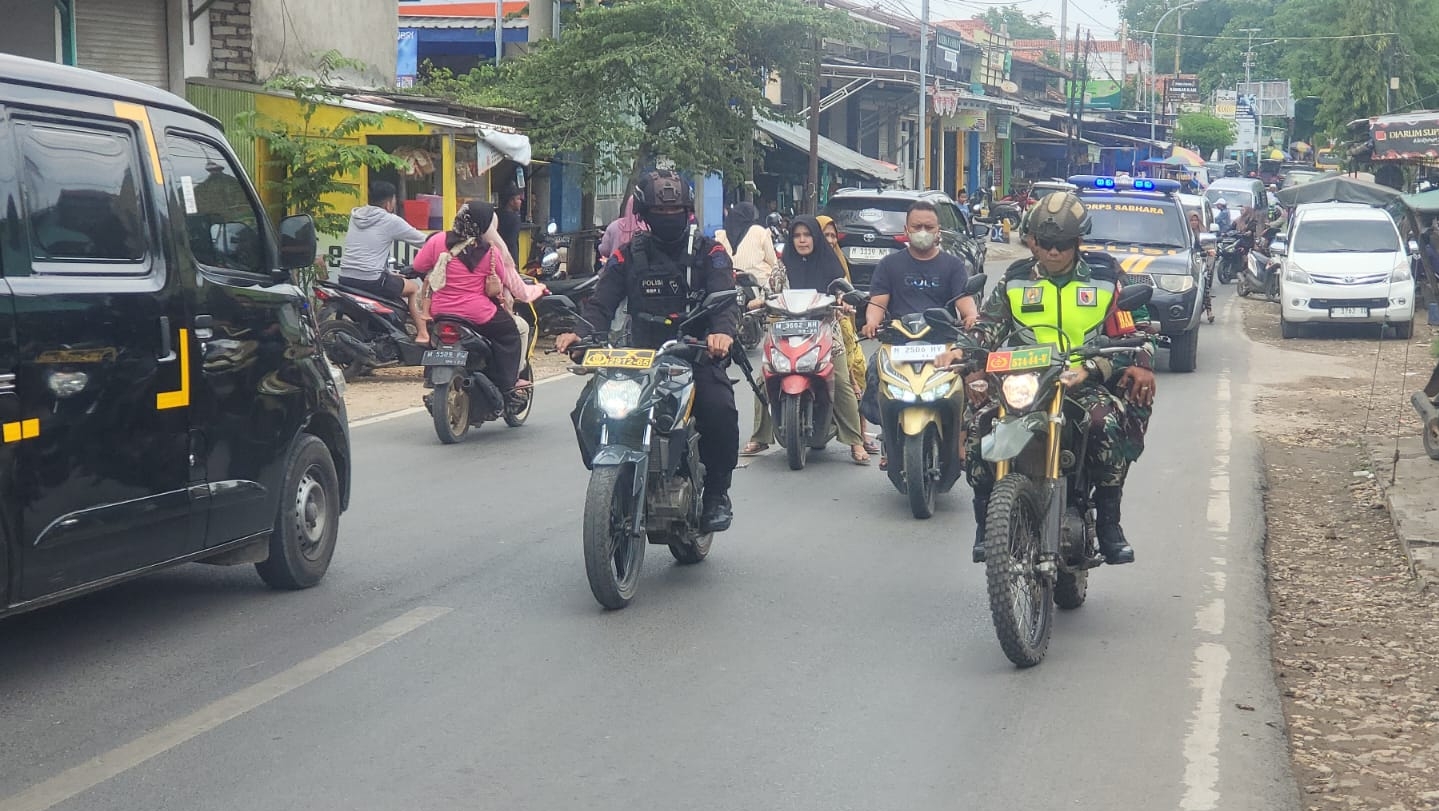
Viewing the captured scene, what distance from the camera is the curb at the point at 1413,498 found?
816 centimetres

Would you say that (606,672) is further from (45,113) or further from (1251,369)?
(1251,369)

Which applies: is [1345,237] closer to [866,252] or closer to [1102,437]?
[866,252]

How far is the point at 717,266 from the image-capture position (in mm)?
7512

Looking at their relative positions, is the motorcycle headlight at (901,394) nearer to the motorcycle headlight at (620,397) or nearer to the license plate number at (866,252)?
the motorcycle headlight at (620,397)

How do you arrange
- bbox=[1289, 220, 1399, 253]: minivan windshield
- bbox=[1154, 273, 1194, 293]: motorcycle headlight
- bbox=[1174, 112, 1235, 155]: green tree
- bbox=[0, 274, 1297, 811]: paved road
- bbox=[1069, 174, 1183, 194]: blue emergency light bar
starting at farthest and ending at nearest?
bbox=[1174, 112, 1235, 155]: green tree → bbox=[1289, 220, 1399, 253]: minivan windshield → bbox=[1069, 174, 1183, 194]: blue emergency light bar → bbox=[1154, 273, 1194, 293]: motorcycle headlight → bbox=[0, 274, 1297, 811]: paved road

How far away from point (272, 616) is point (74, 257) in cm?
184

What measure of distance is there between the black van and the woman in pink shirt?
4827 millimetres

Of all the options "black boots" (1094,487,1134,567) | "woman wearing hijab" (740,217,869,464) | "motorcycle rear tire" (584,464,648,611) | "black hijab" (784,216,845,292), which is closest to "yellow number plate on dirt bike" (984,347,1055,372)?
"black boots" (1094,487,1134,567)

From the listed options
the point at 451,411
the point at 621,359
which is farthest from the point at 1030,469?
the point at 451,411

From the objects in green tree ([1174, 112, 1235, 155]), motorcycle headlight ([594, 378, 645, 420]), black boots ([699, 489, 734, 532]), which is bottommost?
black boots ([699, 489, 734, 532])

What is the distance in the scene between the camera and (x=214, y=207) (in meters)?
6.57

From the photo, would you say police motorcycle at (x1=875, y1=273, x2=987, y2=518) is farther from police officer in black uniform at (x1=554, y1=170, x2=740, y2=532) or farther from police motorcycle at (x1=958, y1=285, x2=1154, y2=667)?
police motorcycle at (x1=958, y1=285, x2=1154, y2=667)

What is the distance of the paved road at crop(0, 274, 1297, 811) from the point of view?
4797 millimetres

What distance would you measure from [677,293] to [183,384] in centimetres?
240
